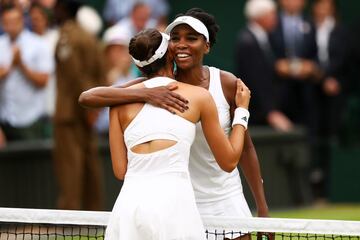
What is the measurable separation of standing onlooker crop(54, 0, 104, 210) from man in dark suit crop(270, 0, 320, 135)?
3.48m

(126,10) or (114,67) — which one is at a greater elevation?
(126,10)

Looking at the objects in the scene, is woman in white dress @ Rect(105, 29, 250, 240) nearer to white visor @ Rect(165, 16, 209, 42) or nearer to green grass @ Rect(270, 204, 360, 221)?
white visor @ Rect(165, 16, 209, 42)

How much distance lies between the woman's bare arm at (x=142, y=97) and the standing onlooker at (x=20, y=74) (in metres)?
7.52

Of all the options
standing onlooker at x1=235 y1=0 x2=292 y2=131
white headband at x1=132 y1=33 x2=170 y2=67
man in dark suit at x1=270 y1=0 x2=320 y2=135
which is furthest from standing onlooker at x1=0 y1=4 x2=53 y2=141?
white headband at x1=132 y1=33 x2=170 y2=67

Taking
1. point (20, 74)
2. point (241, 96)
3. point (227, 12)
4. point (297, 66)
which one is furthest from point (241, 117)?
point (227, 12)

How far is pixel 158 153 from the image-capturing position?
657 centimetres

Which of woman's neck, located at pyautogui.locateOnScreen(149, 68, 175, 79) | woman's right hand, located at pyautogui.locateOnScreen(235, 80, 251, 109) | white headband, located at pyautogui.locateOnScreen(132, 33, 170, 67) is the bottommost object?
woman's right hand, located at pyautogui.locateOnScreen(235, 80, 251, 109)

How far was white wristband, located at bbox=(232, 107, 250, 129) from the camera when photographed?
6941 millimetres

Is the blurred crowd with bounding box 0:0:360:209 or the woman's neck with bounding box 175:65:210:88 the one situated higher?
the woman's neck with bounding box 175:65:210:88

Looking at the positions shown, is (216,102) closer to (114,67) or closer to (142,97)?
(142,97)

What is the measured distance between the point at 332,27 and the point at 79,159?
4.77 meters

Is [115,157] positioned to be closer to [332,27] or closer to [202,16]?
[202,16]

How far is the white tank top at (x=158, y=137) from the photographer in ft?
21.6

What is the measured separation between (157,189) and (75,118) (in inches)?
299
